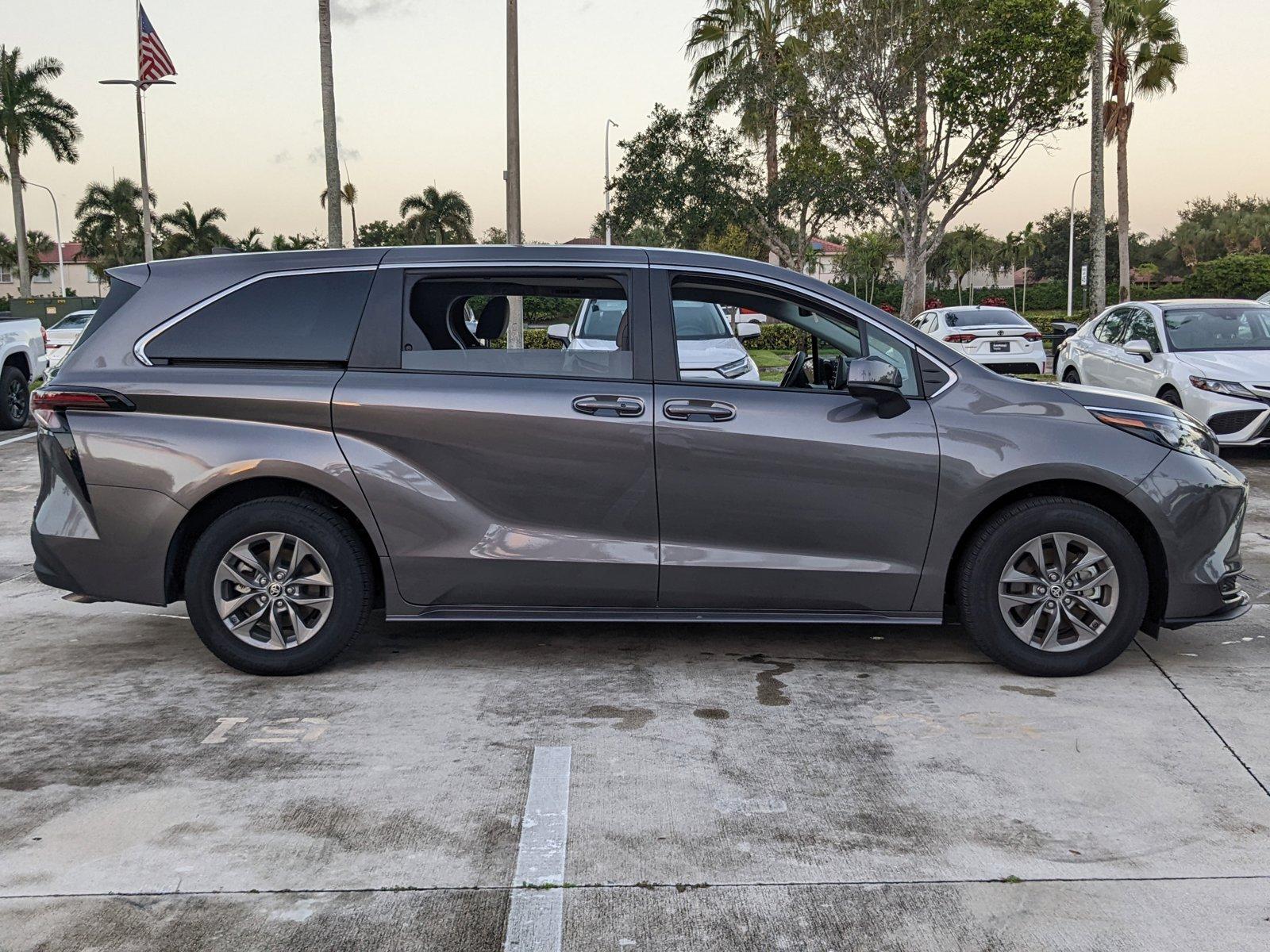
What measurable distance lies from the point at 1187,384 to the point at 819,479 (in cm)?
734

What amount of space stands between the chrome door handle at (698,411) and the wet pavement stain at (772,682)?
1.10 meters

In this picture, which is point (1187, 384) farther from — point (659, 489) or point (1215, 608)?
point (659, 489)

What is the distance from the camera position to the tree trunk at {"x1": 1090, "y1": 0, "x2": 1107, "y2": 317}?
27.6 metres

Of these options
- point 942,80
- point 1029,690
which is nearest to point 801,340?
Answer: point 1029,690

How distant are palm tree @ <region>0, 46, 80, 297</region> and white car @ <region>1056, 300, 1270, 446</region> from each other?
56926mm

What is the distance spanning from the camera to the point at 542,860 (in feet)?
11.3

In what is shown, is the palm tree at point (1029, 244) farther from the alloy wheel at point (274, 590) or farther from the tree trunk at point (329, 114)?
the alloy wheel at point (274, 590)

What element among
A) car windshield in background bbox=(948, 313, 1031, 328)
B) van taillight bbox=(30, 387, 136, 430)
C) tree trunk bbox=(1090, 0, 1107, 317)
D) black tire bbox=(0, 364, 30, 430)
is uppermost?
tree trunk bbox=(1090, 0, 1107, 317)

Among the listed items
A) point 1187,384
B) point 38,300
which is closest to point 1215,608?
point 1187,384

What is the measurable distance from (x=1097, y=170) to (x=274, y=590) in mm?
29340

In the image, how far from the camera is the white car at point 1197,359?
34.7ft

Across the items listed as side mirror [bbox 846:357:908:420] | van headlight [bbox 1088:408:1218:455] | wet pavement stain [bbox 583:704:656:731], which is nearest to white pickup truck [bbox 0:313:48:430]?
wet pavement stain [bbox 583:704:656:731]

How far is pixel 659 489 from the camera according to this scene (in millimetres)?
4906

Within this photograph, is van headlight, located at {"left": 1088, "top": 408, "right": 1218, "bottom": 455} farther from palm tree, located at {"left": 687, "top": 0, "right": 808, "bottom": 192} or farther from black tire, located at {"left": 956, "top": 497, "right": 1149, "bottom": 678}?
palm tree, located at {"left": 687, "top": 0, "right": 808, "bottom": 192}
